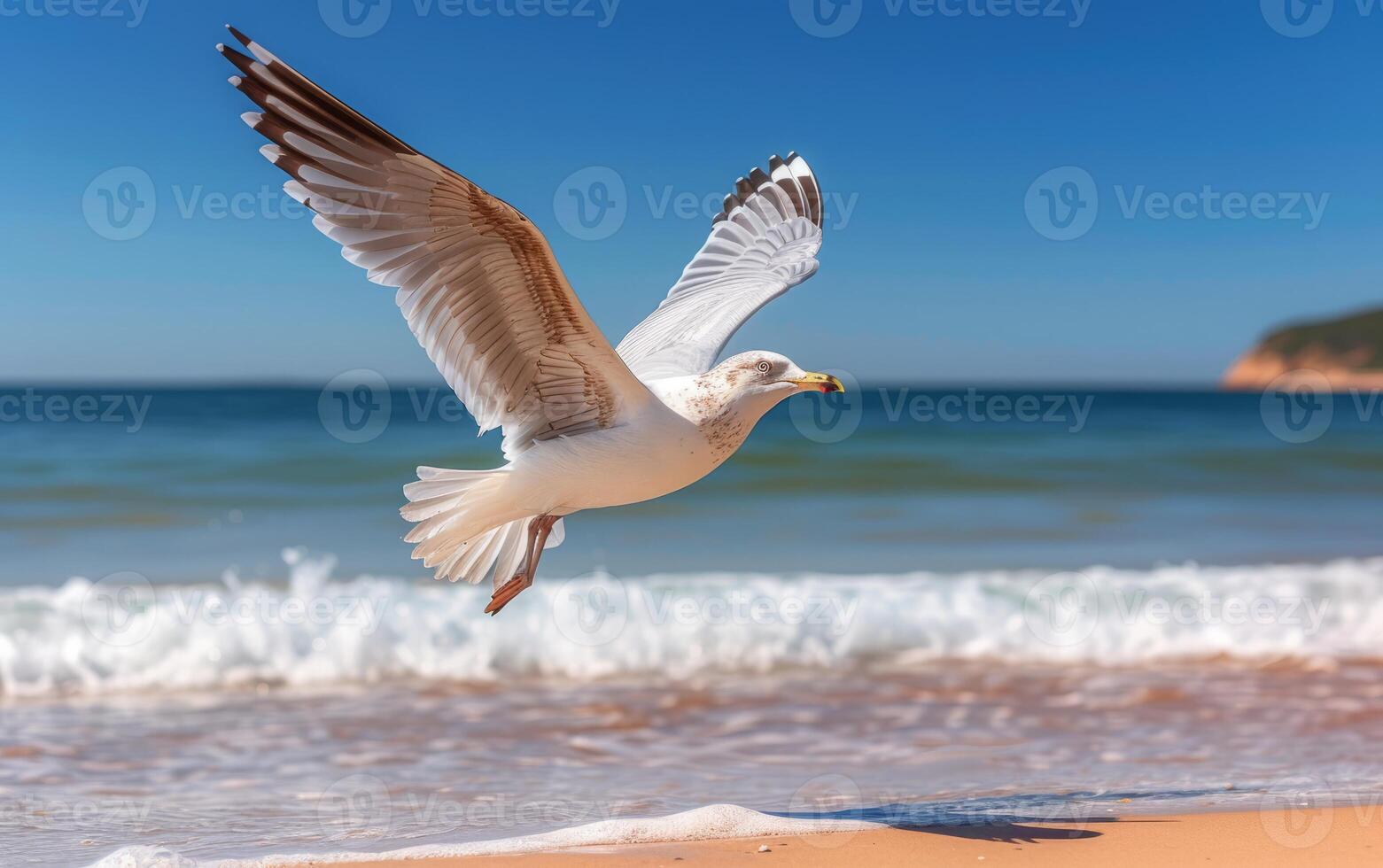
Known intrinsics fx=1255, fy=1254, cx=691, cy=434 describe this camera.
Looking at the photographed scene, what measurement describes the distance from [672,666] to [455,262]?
3.92m

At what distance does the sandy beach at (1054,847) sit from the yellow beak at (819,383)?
4.98 feet

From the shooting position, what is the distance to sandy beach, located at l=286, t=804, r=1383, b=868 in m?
4.00

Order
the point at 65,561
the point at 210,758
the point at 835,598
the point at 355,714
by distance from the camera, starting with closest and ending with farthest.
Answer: the point at 210,758, the point at 355,714, the point at 835,598, the point at 65,561

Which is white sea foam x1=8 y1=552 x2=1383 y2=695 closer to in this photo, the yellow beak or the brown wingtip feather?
the yellow beak

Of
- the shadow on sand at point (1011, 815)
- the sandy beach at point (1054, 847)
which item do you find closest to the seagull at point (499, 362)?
the sandy beach at point (1054, 847)

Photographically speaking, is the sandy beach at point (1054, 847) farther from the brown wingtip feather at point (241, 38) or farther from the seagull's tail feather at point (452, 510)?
the brown wingtip feather at point (241, 38)

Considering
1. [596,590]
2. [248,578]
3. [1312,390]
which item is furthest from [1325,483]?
[1312,390]

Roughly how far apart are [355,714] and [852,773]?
2581 mm

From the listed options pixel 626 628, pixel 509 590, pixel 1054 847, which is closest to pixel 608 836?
pixel 509 590

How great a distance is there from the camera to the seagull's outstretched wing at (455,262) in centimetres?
358

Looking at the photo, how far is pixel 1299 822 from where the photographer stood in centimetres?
434

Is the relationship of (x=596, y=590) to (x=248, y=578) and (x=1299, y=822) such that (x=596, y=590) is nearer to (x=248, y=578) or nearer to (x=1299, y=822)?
(x=248, y=578)

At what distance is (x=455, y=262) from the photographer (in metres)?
3.93

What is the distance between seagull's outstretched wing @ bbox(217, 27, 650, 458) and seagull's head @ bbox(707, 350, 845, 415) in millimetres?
295
